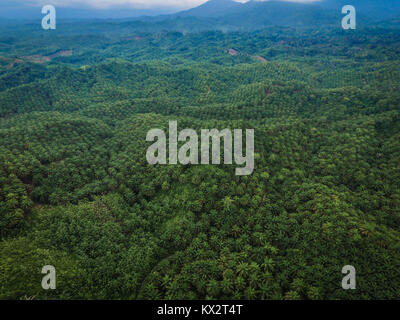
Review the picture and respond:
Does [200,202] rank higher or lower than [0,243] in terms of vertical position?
higher

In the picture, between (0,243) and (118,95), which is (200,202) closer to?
(0,243)

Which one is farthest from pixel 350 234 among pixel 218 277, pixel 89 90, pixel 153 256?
pixel 89 90

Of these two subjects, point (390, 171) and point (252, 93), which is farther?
point (252, 93)

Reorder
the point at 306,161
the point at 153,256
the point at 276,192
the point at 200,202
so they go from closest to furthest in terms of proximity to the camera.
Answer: the point at 153,256 → the point at 200,202 → the point at 276,192 → the point at 306,161

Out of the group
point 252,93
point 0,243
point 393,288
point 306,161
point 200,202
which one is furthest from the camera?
point 252,93

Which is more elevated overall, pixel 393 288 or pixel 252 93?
pixel 252 93

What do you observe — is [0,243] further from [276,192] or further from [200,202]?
[276,192]

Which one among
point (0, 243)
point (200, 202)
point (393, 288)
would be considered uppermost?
point (200, 202)

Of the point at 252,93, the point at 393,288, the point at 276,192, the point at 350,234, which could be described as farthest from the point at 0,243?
the point at 252,93

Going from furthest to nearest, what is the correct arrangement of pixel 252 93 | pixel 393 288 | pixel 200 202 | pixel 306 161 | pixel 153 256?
1. pixel 252 93
2. pixel 306 161
3. pixel 200 202
4. pixel 153 256
5. pixel 393 288
